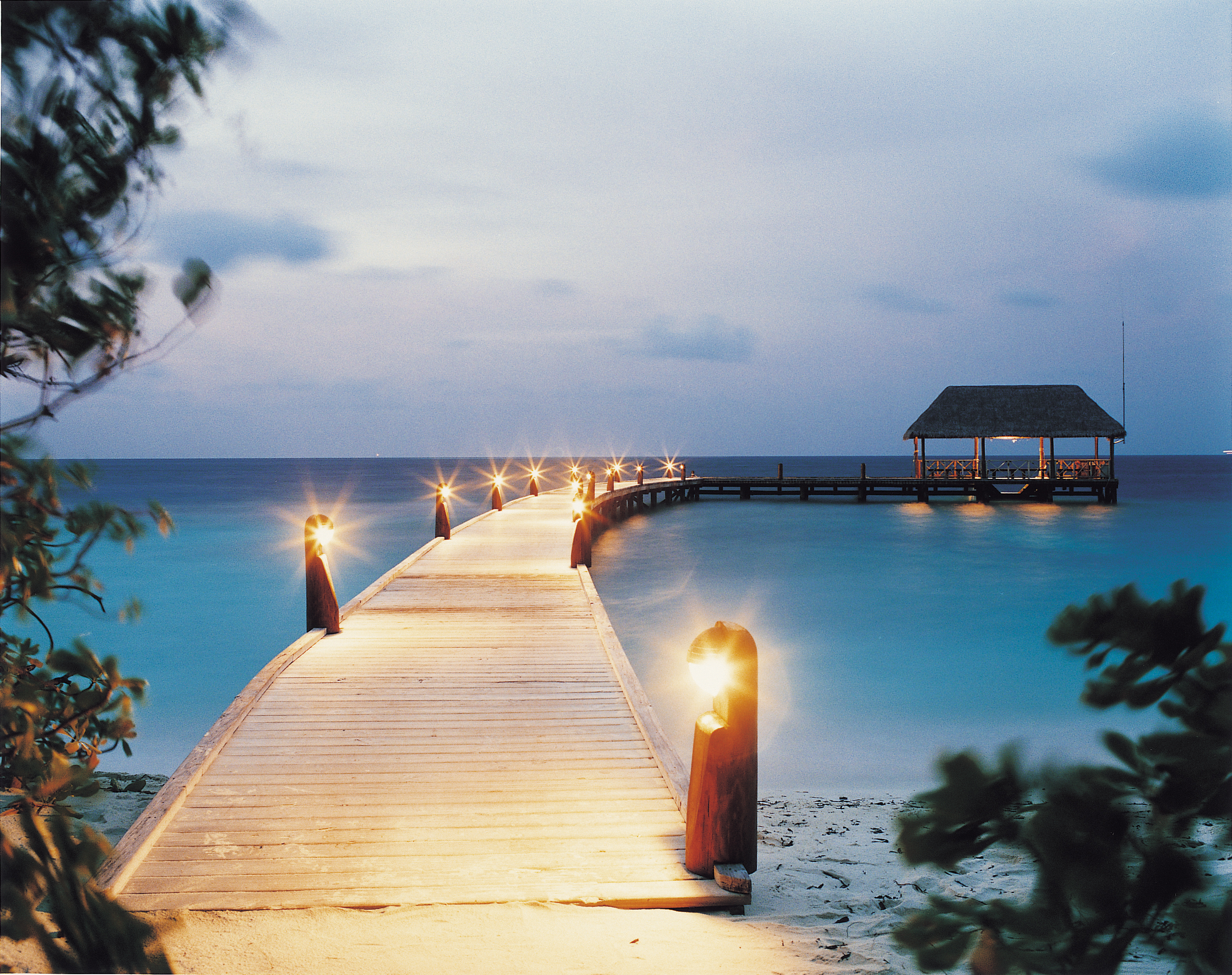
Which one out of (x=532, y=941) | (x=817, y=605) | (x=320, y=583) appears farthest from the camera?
(x=817, y=605)

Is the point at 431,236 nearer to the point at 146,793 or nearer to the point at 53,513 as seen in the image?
the point at 53,513

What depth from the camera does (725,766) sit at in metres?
3.71

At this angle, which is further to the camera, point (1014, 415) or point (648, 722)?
point (1014, 415)

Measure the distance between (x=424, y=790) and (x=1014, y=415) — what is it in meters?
43.1

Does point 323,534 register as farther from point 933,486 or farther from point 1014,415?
point 1014,415

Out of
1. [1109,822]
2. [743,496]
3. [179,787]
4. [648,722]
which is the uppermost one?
[1109,822]

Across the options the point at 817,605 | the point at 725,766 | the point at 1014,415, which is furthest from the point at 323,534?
the point at 1014,415

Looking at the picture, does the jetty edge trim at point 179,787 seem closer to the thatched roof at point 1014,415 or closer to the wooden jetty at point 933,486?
the wooden jetty at point 933,486

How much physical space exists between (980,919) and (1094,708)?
34cm

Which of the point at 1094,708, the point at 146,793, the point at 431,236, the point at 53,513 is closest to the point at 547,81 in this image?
the point at 431,236

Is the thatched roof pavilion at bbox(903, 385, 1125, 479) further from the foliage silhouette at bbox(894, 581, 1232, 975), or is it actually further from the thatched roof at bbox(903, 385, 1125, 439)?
the foliage silhouette at bbox(894, 581, 1232, 975)

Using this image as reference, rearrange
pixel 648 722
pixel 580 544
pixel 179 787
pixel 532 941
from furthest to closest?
pixel 580 544 → pixel 648 722 → pixel 179 787 → pixel 532 941

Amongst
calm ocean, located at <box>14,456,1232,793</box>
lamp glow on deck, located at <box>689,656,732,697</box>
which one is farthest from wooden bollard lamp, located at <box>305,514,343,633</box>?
lamp glow on deck, located at <box>689,656,732,697</box>

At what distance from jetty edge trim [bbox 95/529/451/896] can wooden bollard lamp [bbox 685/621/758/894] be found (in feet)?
7.83
